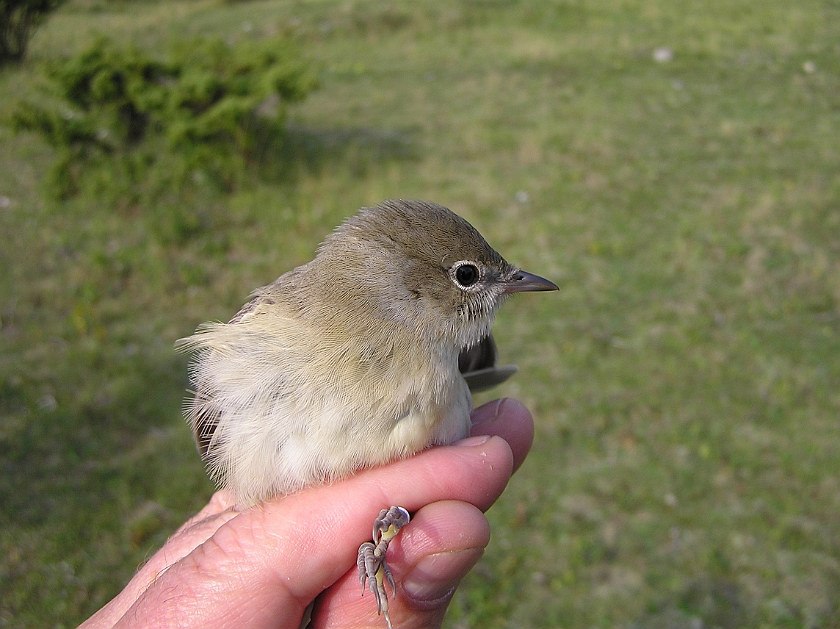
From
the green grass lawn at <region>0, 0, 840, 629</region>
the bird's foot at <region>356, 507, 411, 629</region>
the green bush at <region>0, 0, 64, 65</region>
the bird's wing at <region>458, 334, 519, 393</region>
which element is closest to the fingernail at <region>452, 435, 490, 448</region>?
the bird's foot at <region>356, 507, 411, 629</region>

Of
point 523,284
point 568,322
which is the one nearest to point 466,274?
point 523,284

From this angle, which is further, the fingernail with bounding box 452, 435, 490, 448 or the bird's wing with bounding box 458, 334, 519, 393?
the bird's wing with bounding box 458, 334, 519, 393

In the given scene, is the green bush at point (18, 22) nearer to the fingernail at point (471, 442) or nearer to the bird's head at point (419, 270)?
the bird's head at point (419, 270)

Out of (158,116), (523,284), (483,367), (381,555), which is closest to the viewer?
(381,555)

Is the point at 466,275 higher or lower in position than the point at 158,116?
higher

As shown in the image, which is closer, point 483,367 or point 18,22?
point 483,367

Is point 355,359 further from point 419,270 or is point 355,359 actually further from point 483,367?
point 483,367

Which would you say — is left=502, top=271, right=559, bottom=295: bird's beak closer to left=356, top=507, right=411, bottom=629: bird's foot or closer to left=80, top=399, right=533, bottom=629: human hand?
left=80, top=399, right=533, bottom=629: human hand
